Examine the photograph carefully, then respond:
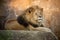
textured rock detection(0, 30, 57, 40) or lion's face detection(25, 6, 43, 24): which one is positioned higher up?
lion's face detection(25, 6, 43, 24)

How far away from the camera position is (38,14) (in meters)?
2.07

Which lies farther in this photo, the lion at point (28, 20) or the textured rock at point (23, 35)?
the lion at point (28, 20)

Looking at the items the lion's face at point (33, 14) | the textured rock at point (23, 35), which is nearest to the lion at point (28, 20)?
Result: the lion's face at point (33, 14)

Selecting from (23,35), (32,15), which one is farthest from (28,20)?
(23,35)

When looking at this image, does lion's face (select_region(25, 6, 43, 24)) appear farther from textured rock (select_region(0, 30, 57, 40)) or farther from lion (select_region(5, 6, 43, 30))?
textured rock (select_region(0, 30, 57, 40))

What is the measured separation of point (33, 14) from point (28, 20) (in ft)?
0.33

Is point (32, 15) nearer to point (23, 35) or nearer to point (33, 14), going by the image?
point (33, 14)

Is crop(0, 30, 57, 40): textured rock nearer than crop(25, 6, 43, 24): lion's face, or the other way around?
crop(0, 30, 57, 40): textured rock

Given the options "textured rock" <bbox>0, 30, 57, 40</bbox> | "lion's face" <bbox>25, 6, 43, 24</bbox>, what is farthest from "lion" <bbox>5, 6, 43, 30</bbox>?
"textured rock" <bbox>0, 30, 57, 40</bbox>

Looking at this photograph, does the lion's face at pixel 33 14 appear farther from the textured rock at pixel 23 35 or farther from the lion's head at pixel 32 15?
the textured rock at pixel 23 35

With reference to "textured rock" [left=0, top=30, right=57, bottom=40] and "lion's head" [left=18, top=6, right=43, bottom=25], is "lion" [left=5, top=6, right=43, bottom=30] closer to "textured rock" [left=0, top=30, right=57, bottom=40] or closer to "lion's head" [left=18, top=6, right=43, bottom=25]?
"lion's head" [left=18, top=6, right=43, bottom=25]

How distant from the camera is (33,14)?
2074 mm

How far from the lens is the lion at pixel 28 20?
2000 mm

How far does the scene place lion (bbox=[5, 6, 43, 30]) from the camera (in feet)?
6.56
